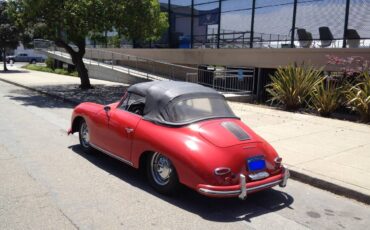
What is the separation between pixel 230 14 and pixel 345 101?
828 cm

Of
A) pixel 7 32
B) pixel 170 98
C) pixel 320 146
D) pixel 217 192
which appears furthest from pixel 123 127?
pixel 7 32

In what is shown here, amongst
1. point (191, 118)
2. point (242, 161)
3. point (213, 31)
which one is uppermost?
point (213, 31)

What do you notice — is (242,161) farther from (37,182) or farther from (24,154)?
(24,154)

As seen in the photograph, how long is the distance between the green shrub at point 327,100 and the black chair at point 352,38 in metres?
2.67

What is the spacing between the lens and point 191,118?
5.48 meters

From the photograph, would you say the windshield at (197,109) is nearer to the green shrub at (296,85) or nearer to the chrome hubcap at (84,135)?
the chrome hubcap at (84,135)

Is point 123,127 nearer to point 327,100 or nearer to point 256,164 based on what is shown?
point 256,164

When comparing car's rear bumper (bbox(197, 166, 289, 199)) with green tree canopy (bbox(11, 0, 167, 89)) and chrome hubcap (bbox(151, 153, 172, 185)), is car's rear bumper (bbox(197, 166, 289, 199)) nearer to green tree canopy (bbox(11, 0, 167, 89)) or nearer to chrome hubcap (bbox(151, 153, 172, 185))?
chrome hubcap (bbox(151, 153, 172, 185))

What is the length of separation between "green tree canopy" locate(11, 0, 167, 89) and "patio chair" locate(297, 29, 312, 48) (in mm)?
6023

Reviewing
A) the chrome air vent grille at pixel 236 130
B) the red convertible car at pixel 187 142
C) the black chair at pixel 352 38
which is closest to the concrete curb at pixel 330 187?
the red convertible car at pixel 187 142

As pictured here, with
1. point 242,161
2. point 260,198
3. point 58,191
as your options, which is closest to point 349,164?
point 260,198

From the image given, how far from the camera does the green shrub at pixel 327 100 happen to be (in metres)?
11.9

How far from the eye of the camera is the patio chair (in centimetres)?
1537

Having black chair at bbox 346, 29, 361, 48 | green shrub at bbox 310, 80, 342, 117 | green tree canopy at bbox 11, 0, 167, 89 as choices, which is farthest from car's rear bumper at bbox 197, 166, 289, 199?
green tree canopy at bbox 11, 0, 167, 89
